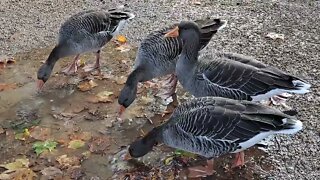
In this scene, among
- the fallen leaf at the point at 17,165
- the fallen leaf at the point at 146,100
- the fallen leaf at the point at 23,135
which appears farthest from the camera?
the fallen leaf at the point at 146,100

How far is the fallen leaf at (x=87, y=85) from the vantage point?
685cm

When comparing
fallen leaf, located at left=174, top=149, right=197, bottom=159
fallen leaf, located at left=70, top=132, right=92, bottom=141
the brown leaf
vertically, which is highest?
fallen leaf, located at left=70, top=132, right=92, bottom=141

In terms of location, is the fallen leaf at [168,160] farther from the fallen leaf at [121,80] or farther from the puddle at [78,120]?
the fallen leaf at [121,80]

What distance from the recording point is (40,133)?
6.02 m

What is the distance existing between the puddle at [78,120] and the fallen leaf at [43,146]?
0.15 ft

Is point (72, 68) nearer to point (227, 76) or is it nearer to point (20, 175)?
point (20, 175)

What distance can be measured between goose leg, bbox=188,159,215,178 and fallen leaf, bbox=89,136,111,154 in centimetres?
99

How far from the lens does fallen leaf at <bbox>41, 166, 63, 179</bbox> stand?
17.8ft

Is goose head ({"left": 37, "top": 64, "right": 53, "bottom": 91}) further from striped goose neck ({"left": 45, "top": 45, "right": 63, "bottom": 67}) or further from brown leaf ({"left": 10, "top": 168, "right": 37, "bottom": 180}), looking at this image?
brown leaf ({"left": 10, "top": 168, "right": 37, "bottom": 180})

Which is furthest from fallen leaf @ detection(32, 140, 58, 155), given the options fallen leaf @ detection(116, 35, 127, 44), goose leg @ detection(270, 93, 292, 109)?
goose leg @ detection(270, 93, 292, 109)

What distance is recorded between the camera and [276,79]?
5562 mm

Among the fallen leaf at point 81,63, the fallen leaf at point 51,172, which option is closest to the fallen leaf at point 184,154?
→ the fallen leaf at point 51,172

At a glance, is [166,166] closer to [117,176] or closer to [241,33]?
[117,176]

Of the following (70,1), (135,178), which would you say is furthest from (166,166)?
(70,1)
